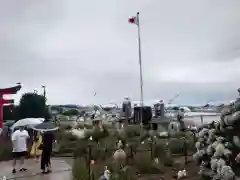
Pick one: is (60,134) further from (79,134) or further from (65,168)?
(65,168)

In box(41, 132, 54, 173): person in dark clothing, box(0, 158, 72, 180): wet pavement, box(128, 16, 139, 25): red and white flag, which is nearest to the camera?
box(0, 158, 72, 180): wet pavement

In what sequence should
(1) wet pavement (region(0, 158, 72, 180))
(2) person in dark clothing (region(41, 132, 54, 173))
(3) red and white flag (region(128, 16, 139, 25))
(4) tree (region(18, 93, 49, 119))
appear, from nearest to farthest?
1. (1) wet pavement (region(0, 158, 72, 180))
2. (2) person in dark clothing (region(41, 132, 54, 173))
3. (3) red and white flag (region(128, 16, 139, 25))
4. (4) tree (region(18, 93, 49, 119))

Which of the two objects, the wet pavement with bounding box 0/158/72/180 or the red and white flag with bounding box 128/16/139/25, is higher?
the red and white flag with bounding box 128/16/139/25

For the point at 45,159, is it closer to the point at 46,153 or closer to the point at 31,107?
the point at 46,153

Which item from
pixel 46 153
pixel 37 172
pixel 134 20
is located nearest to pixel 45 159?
pixel 46 153

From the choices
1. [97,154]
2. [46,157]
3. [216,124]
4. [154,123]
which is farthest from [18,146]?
[154,123]

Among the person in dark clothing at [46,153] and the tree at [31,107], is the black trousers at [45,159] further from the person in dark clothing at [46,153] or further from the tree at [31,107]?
the tree at [31,107]

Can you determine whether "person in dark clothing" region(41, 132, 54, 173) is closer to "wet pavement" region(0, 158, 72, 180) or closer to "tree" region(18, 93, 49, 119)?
"wet pavement" region(0, 158, 72, 180)

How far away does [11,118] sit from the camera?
4416cm

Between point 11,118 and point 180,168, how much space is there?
115 ft

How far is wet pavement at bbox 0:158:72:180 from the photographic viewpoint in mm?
12642

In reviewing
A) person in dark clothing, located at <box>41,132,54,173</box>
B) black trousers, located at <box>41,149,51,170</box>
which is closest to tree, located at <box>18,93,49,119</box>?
person in dark clothing, located at <box>41,132,54,173</box>

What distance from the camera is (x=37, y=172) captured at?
13.8 metres

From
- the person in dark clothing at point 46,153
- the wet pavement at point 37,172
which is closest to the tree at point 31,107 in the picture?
the wet pavement at point 37,172
